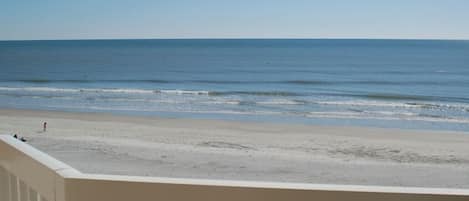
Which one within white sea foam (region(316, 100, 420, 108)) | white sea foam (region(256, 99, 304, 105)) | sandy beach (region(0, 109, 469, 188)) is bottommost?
sandy beach (region(0, 109, 469, 188))

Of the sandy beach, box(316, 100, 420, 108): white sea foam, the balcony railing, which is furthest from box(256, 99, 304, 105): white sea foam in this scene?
the balcony railing

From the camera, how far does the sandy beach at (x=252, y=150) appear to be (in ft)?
36.4

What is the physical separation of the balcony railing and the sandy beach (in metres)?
9.67

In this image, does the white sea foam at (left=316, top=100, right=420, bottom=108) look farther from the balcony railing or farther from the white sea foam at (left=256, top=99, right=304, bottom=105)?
the balcony railing

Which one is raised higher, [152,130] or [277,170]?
[152,130]

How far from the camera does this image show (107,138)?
1504cm

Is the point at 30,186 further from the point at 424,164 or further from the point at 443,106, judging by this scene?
the point at 443,106

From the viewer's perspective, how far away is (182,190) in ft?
2.82

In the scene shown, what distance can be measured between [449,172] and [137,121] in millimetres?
10476

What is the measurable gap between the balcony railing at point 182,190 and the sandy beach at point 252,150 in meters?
9.67

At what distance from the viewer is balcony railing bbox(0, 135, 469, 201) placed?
809mm

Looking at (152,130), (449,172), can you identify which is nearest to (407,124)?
(449,172)

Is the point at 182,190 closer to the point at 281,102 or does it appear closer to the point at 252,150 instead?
the point at 252,150

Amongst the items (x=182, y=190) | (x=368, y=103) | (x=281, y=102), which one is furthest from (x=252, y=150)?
(x=182, y=190)
